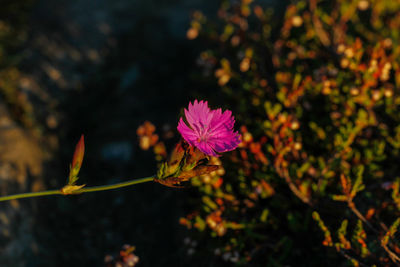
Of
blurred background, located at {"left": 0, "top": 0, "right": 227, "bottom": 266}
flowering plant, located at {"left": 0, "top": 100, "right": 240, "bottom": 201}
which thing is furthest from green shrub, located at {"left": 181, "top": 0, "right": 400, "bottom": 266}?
flowering plant, located at {"left": 0, "top": 100, "right": 240, "bottom": 201}

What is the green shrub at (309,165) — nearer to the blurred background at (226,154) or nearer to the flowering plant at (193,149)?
the blurred background at (226,154)

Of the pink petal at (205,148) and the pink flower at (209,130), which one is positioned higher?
the pink flower at (209,130)

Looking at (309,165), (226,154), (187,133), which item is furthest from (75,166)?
(309,165)

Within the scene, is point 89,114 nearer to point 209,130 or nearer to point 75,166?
point 75,166

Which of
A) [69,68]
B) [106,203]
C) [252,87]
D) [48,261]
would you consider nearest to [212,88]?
[252,87]

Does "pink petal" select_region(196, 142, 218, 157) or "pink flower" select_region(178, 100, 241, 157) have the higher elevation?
"pink flower" select_region(178, 100, 241, 157)

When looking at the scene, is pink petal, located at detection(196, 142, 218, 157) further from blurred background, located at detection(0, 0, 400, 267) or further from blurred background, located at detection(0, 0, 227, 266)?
blurred background, located at detection(0, 0, 227, 266)

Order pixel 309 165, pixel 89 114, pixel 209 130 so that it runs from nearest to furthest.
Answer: pixel 209 130 < pixel 309 165 < pixel 89 114

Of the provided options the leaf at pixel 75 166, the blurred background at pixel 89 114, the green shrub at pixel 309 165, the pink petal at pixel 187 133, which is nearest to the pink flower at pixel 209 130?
the pink petal at pixel 187 133
